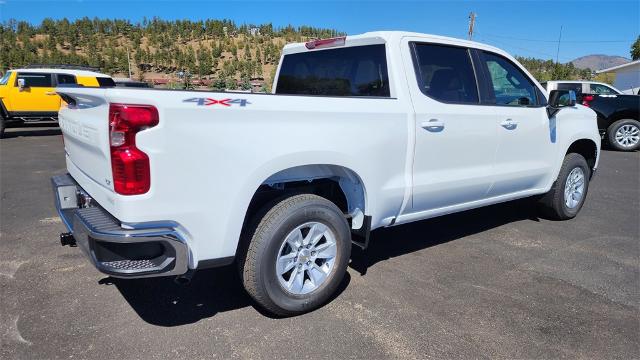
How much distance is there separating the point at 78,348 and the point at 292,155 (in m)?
1.71

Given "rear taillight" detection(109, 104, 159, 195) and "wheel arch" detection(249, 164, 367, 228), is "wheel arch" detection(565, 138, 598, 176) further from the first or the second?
"rear taillight" detection(109, 104, 159, 195)

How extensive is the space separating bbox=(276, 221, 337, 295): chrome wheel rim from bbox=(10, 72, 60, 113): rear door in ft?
44.1

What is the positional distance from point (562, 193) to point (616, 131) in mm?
9404

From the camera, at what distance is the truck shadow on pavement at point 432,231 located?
171 inches

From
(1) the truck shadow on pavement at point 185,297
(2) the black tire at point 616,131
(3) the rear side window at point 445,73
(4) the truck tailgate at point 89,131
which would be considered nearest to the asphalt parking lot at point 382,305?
(1) the truck shadow on pavement at point 185,297

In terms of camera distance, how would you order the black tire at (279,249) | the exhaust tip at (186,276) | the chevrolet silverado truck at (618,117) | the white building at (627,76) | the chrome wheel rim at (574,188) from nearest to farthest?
the exhaust tip at (186,276) → the black tire at (279,249) → the chrome wheel rim at (574,188) → the chevrolet silverado truck at (618,117) → the white building at (627,76)

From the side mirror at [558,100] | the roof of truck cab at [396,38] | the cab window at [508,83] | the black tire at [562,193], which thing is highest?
the roof of truck cab at [396,38]

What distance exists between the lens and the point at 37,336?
9.18 ft


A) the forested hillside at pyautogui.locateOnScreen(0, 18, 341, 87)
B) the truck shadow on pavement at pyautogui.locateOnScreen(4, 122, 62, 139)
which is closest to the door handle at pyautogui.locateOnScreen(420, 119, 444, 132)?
the truck shadow on pavement at pyautogui.locateOnScreen(4, 122, 62, 139)

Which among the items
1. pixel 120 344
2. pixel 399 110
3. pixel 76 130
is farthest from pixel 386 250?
pixel 76 130

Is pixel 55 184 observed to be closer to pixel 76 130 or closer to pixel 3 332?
pixel 76 130

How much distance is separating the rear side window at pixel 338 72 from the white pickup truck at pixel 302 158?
0.01 m

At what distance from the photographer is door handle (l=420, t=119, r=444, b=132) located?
358 centimetres

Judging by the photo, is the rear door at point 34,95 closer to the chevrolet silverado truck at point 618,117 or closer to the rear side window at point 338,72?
the rear side window at point 338,72
